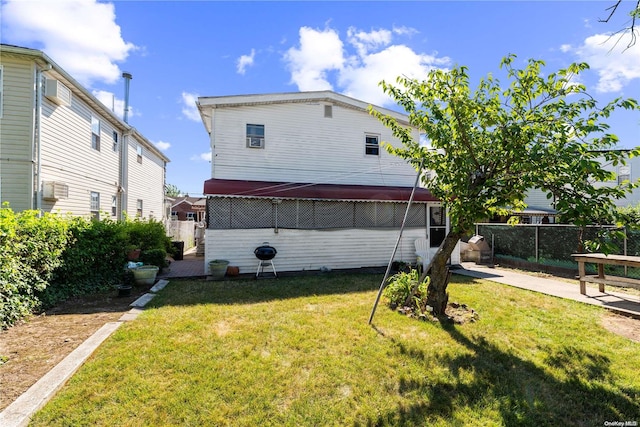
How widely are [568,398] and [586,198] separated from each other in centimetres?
265

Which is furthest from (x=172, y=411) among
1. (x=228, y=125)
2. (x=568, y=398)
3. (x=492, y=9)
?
(x=492, y=9)

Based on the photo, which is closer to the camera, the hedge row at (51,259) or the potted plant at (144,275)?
the hedge row at (51,259)

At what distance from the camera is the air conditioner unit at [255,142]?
415 inches

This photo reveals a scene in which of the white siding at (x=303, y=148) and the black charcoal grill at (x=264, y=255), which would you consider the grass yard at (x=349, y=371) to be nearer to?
the black charcoal grill at (x=264, y=255)

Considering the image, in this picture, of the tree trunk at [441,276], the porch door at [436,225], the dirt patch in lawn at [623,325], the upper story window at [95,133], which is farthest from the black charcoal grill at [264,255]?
the upper story window at [95,133]

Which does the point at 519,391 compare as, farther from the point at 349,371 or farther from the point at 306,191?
the point at 306,191

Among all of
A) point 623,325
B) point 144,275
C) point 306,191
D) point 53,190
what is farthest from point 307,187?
point 623,325

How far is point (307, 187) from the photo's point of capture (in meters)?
10.7

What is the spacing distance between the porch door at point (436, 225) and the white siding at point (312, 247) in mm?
459

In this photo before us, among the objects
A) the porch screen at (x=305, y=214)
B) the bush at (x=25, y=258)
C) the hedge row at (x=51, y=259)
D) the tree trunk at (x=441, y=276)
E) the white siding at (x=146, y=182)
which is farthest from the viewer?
the white siding at (x=146, y=182)

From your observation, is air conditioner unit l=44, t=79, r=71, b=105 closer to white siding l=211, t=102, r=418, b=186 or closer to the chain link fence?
white siding l=211, t=102, r=418, b=186

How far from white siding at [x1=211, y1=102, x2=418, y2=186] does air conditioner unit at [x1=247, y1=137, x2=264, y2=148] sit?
149mm

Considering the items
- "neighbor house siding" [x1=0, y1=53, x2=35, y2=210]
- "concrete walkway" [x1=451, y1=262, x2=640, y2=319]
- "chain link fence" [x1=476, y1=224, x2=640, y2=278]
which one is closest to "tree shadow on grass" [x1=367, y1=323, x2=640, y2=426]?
"concrete walkway" [x1=451, y1=262, x2=640, y2=319]

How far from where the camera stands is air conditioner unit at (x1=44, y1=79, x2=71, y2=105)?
8.96 metres
